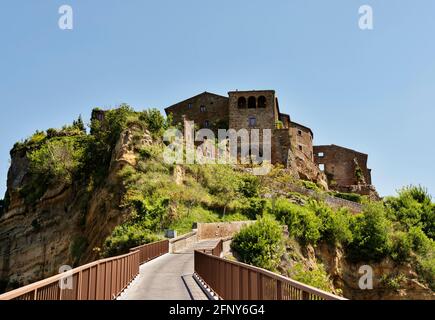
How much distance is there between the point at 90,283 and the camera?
1169 centimetres

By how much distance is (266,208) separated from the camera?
48781mm

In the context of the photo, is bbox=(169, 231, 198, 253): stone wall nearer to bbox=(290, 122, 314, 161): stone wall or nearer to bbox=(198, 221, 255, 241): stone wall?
bbox=(198, 221, 255, 241): stone wall

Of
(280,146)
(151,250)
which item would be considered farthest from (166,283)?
(280,146)

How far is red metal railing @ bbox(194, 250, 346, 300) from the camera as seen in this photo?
756 centimetres

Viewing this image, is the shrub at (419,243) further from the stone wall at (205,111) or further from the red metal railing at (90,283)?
the red metal railing at (90,283)

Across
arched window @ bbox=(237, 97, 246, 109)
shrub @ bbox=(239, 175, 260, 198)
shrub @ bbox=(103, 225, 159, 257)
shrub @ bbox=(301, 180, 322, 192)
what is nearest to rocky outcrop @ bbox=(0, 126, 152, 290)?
shrub @ bbox=(103, 225, 159, 257)

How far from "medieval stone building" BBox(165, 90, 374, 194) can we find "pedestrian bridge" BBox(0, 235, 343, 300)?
4514 centimetres

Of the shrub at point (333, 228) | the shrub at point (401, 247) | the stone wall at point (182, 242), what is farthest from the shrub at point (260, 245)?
the shrub at point (401, 247)

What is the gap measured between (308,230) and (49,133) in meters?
38.4

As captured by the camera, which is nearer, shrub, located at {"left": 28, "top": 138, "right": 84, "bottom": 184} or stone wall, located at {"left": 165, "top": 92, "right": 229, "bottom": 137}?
shrub, located at {"left": 28, "top": 138, "right": 84, "bottom": 184}

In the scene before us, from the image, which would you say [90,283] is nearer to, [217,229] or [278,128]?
[217,229]

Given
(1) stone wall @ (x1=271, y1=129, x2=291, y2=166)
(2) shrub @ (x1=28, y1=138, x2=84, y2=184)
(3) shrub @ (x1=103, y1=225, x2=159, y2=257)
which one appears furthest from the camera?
(1) stone wall @ (x1=271, y1=129, x2=291, y2=166)

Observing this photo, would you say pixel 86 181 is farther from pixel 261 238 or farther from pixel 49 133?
pixel 261 238

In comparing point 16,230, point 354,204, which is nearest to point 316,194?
point 354,204
